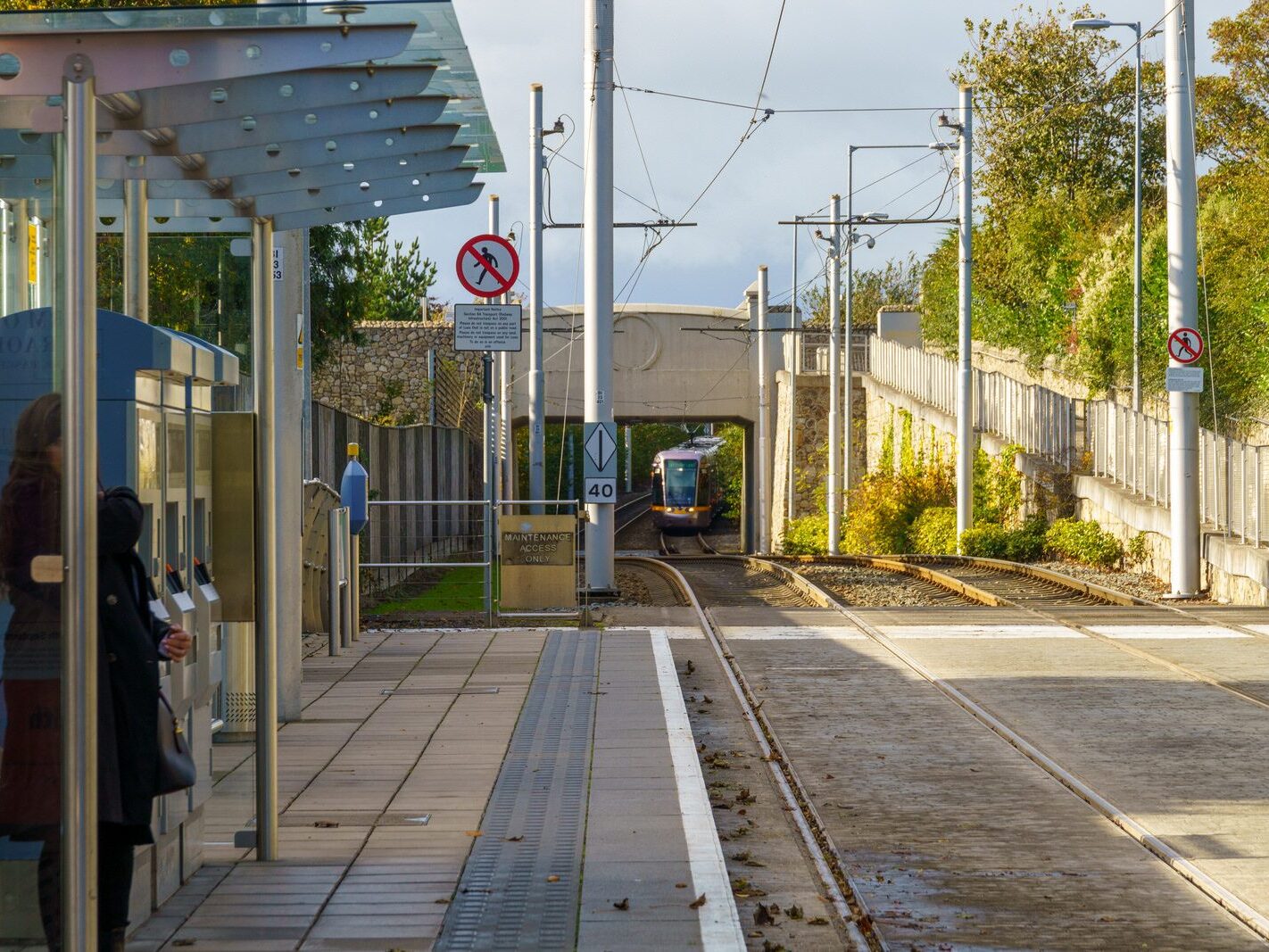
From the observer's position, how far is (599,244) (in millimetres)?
20688

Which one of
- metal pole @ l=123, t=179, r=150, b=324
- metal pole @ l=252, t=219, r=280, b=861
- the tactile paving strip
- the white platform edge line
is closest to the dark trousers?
the tactile paving strip

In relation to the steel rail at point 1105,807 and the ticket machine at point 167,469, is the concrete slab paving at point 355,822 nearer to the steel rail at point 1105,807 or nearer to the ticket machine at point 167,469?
the ticket machine at point 167,469

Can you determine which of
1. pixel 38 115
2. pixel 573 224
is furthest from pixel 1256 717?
pixel 573 224

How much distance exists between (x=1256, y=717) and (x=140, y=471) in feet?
25.0

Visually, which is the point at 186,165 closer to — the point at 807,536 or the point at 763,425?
the point at 807,536

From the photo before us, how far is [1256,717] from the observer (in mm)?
10430

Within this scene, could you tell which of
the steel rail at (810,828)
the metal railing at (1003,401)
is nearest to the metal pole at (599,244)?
the steel rail at (810,828)

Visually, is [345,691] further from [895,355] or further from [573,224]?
[895,355]

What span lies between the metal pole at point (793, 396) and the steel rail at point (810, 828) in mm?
35211

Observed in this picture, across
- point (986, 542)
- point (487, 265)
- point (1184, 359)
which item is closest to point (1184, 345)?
point (1184, 359)

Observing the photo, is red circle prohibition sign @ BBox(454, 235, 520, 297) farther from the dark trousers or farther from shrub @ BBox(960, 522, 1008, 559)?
shrub @ BBox(960, 522, 1008, 559)

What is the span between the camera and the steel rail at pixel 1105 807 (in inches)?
241

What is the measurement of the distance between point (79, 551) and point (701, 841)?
3116mm

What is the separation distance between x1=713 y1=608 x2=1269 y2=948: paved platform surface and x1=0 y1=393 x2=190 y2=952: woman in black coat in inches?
101
